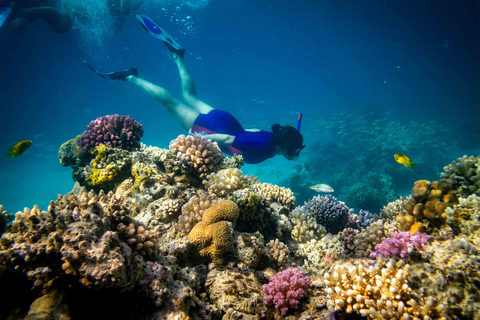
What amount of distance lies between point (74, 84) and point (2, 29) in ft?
56.0

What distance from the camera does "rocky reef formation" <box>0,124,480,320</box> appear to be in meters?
1.53

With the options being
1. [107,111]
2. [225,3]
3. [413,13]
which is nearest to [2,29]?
[107,111]

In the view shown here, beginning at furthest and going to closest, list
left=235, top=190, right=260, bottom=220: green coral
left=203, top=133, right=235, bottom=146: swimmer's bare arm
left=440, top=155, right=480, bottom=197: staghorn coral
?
1. left=203, top=133, right=235, bottom=146: swimmer's bare arm
2. left=235, top=190, right=260, bottom=220: green coral
3. left=440, top=155, right=480, bottom=197: staghorn coral

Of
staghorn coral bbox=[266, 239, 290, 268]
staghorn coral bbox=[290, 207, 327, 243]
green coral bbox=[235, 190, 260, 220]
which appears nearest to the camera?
staghorn coral bbox=[266, 239, 290, 268]

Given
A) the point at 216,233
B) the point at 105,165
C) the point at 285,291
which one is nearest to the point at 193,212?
the point at 216,233

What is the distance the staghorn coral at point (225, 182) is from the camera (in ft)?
13.9

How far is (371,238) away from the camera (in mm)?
3592

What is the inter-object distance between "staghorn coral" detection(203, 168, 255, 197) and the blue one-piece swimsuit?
3.22 meters

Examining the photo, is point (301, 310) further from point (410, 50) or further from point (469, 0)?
point (410, 50)

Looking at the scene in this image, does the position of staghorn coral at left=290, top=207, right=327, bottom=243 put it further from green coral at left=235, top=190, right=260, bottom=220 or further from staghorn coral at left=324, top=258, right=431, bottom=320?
staghorn coral at left=324, top=258, right=431, bottom=320

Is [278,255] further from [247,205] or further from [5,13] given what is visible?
[5,13]

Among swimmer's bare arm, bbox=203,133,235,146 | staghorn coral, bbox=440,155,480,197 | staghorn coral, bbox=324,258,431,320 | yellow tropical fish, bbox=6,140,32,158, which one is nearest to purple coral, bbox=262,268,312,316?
staghorn coral, bbox=324,258,431,320

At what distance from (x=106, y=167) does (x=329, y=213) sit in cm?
587

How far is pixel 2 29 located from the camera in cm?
1602
